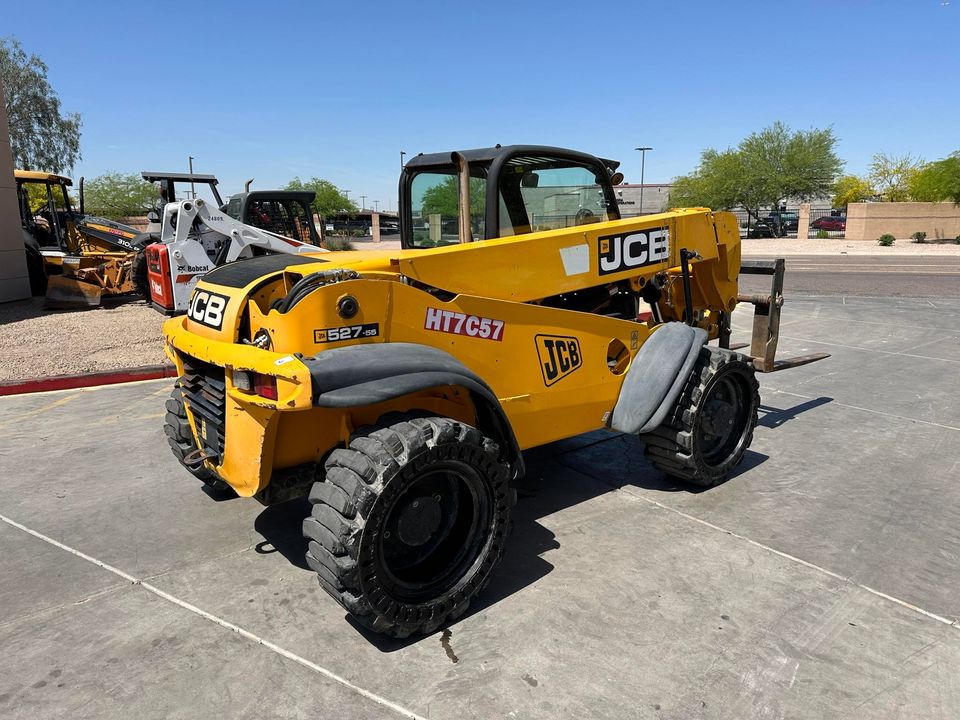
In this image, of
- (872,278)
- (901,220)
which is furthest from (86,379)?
(901,220)

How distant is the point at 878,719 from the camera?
256cm

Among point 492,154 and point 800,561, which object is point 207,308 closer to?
point 492,154

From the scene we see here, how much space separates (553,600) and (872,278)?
64.9 ft

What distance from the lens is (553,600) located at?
11.0 ft

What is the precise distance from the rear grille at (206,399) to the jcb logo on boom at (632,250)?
7.97 feet

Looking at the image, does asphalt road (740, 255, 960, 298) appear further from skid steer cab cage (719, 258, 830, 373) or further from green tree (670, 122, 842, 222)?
green tree (670, 122, 842, 222)

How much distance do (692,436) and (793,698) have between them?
6.41 feet

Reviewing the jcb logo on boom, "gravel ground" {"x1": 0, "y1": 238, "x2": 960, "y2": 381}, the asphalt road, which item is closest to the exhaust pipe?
the jcb logo on boom

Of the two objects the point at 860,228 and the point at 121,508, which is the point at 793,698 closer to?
the point at 121,508

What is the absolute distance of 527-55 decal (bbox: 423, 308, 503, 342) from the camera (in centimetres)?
346

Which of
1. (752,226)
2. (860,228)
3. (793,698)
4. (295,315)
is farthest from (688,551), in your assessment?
(752,226)

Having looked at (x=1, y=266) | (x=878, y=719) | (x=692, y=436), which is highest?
(x=1, y=266)

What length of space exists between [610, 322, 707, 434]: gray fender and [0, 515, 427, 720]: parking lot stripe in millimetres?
2334

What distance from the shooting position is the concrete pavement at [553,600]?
2.69m
